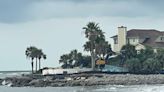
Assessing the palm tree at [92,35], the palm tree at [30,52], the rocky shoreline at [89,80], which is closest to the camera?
the rocky shoreline at [89,80]

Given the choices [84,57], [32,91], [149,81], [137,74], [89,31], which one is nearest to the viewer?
[32,91]

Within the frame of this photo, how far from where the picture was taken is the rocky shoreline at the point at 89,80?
382 feet

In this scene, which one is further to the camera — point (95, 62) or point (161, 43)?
point (161, 43)

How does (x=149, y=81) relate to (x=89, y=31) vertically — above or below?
below

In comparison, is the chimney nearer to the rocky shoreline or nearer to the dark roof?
the dark roof

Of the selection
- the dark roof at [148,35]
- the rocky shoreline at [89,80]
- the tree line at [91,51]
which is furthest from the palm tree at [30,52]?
the rocky shoreline at [89,80]

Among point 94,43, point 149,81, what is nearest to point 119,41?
point 94,43

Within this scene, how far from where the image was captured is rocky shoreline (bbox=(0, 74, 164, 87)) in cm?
11650

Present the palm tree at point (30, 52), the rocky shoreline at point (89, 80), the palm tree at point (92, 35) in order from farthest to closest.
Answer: the palm tree at point (30, 52), the palm tree at point (92, 35), the rocky shoreline at point (89, 80)

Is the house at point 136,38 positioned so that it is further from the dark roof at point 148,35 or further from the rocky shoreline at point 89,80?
the rocky shoreline at point 89,80

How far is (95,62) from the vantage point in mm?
148625

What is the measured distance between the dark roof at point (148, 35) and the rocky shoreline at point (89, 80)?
3831 cm

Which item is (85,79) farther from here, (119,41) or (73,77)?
(119,41)

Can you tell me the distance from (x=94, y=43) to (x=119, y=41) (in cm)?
2043
